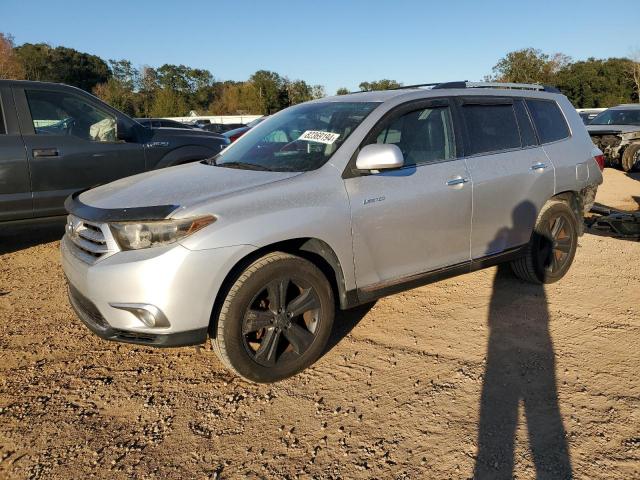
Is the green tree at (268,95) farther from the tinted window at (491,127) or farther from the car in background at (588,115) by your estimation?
the tinted window at (491,127)

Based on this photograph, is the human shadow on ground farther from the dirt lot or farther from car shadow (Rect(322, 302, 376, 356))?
car shadow (Rect(322, 302, 376, 356))

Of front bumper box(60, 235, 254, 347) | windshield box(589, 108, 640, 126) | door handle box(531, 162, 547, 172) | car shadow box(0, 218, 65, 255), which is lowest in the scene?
car shadow box(0, 218, 65, 255)

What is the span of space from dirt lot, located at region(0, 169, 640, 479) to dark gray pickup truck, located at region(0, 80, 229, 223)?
1.46 m

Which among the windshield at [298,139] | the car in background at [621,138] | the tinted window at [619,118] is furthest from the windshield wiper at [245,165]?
the tinted window at [619,118]

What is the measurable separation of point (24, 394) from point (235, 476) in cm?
156

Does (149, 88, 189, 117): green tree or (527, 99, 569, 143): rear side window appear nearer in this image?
(527, 99, 569, 143): rear side window

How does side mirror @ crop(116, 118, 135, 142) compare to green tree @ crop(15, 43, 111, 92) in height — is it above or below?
below

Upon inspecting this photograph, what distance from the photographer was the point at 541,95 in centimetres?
474

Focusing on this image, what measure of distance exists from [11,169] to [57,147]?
51cm

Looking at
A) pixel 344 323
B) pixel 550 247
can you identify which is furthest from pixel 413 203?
pixel 550 247

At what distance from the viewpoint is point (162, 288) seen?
2.66 meters

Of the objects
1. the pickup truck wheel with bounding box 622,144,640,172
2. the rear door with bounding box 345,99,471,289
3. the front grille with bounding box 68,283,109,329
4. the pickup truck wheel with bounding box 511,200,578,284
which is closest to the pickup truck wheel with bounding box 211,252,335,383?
the rear door with bounding box 345,99,471,289

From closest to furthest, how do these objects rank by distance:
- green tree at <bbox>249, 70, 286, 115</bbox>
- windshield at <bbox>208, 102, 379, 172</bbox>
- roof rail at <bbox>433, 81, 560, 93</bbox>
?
windshield at <bbox>208, 102, 379, 172</bbox>, roof rail at <bbox>433, 81, 560, 93</bbox>, green tree at <bbox>249, 70, 286, 115</bbox>

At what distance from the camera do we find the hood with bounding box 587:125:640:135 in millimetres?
13133
